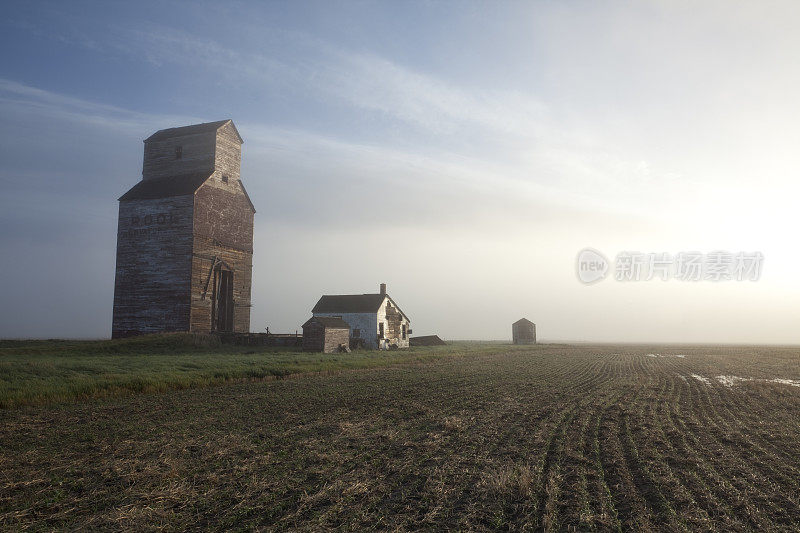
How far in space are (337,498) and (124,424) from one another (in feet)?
27.0

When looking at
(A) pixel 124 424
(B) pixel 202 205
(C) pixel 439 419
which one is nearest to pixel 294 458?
(C) pixel 439 419

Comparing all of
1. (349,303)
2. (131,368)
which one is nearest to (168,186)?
(349,303)

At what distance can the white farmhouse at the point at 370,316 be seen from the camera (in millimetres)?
48094

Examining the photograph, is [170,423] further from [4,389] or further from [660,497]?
[660,497]

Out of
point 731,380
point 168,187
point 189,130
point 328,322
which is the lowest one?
point 731,380

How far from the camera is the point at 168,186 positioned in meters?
41.1

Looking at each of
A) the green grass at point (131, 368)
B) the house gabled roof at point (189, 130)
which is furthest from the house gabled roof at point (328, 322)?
the house gabled roof at point (189, 130)

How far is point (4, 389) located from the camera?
57.8ft

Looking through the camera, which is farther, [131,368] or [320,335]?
[320,335]

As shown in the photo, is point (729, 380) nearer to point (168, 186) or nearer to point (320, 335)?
point (320, 335)

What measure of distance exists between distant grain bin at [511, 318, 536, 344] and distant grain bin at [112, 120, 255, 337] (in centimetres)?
4573

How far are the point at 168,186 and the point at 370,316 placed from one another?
67.0 ft

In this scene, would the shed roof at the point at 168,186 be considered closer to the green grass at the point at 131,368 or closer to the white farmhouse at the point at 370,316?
the green grass at the point at 131,368

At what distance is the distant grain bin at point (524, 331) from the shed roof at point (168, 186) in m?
51.5
